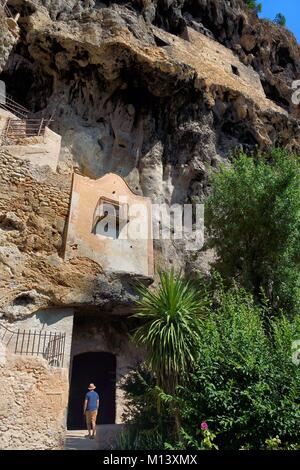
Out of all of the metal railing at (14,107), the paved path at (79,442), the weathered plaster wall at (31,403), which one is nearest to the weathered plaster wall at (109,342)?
the paved path at (79,442)

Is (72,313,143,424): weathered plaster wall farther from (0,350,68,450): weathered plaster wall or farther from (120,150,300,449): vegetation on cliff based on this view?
(0,350,68,450): weathered plaster wall

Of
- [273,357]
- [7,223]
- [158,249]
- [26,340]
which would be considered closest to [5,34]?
[7,223]

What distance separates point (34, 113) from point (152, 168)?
540cm

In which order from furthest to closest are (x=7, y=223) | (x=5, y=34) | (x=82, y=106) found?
(x=82, y=106), (x=5, y=34), (x=7, y=223)

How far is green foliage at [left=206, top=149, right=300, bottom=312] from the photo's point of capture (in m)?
12.2

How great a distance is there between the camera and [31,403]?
934 centimetres

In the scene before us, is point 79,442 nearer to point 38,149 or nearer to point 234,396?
point 234,396

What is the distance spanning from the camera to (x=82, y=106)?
16812 mm

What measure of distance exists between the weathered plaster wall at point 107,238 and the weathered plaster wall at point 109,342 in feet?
7.65

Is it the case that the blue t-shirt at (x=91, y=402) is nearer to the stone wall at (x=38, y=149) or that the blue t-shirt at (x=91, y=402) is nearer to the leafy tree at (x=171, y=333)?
the leafy tree at (x=171, y=333)

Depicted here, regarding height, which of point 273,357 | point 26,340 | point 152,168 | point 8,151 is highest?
point 152,168

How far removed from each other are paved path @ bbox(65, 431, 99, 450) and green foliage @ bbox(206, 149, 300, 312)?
5932 millimetres

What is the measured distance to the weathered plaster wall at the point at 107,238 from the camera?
11.6 meters
